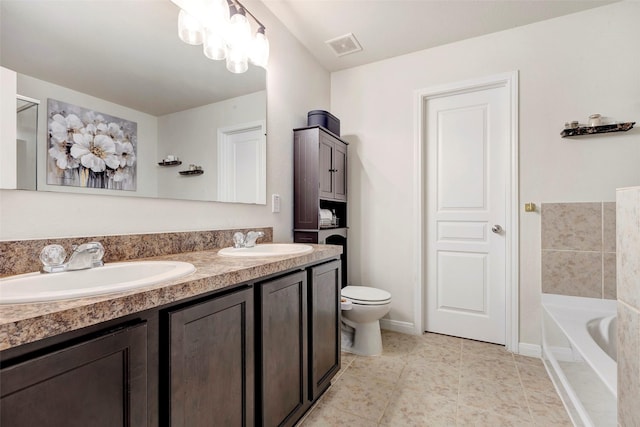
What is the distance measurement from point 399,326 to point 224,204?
187cm

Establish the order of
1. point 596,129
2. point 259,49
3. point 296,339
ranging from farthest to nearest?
point 596,129
point 259,49
point 296,339

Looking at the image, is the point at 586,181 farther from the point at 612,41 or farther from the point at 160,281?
the point at 160,281

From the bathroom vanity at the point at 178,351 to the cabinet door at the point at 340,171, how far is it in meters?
1.07

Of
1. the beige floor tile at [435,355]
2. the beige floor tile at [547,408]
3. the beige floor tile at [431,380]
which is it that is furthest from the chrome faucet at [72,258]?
the beige floor tile at [547,408]

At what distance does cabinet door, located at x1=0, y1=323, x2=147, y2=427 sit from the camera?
500mm

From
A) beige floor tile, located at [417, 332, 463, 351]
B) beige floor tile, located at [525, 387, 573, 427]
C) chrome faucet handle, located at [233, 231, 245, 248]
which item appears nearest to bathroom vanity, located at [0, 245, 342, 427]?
chrome faucet handle, located at [233, 231, 245, 248]

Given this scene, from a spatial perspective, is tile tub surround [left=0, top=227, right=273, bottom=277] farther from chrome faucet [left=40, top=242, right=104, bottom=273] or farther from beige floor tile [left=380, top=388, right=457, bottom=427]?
beige floor tile [left=380, top=388, right=457, bottom=427]

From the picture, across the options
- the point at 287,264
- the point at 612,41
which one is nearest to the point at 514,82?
the point at 612,41

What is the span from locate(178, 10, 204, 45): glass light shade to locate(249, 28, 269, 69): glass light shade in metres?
0.36

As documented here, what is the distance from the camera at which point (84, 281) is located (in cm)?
90

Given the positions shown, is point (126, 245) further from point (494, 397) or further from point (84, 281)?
point (494, 397)

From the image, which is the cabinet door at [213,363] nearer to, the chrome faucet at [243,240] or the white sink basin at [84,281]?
the white sink basin at [84,281]

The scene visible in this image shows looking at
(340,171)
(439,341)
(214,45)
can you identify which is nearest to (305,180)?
(340,171)

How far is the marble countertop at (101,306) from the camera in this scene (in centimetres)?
49
